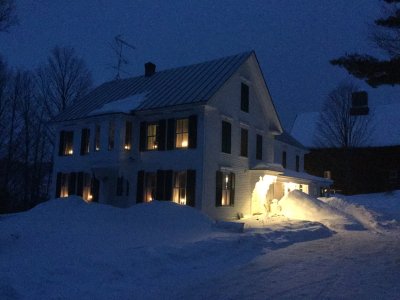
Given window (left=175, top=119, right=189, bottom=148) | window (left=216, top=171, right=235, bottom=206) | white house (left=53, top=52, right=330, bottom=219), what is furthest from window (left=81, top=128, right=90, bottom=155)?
window (left=216, top=171, right=235, bottom=206)

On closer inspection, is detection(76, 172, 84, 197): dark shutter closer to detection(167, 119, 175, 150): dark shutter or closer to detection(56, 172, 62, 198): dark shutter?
detection(56, 172, 62, 198): dark shutter

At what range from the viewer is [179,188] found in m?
19.3

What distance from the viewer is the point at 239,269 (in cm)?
887

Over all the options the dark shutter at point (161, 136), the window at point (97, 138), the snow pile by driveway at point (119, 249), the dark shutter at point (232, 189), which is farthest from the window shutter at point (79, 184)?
the dark shutter at point (232, 189)

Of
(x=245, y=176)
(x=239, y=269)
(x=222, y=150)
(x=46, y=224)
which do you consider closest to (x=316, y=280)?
(x=239, y=269)

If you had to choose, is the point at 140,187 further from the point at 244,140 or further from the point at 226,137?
the point at 244,140

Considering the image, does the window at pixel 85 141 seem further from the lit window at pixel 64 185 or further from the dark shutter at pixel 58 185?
the dark shutter at pixel 58 185

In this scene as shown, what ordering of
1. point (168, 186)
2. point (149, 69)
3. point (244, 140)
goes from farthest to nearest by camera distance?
point (149, 69) → point (244, 140) → point (168, 186)

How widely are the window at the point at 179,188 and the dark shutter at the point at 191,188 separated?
17.0 inches

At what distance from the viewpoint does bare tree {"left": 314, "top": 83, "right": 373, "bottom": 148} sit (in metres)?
39.8

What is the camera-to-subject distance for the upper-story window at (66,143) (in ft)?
79.2

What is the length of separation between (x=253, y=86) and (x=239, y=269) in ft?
53.9

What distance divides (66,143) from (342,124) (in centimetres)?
2844

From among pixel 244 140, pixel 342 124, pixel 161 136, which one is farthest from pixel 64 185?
pixel 342 124
